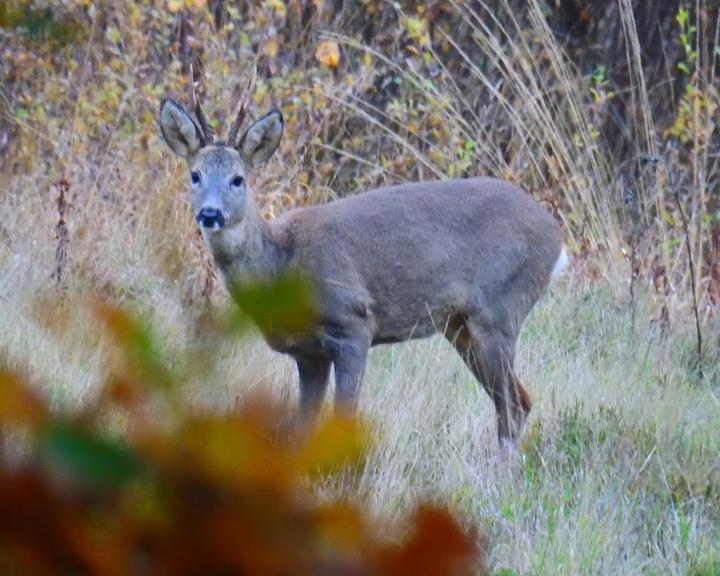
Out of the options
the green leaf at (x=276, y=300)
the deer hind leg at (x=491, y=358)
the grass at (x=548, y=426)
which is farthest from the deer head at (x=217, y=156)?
the green leaf at (x=276, y=300)

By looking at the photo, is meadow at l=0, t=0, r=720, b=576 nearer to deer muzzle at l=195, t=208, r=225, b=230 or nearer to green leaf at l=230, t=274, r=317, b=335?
deer muzzle at l=195, t=208, r=225, b=230

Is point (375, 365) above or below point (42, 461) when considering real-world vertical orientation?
below

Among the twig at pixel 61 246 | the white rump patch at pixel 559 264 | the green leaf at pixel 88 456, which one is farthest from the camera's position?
the twig at pixel 61 246

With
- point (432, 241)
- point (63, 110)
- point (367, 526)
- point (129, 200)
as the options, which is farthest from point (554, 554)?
point (63, 110)

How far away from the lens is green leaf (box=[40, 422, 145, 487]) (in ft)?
3.12

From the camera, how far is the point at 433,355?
6.71 m

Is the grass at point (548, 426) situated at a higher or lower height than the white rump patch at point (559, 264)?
lower

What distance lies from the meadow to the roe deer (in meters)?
0.17

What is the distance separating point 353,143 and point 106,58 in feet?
5.26

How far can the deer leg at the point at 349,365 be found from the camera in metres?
5.96

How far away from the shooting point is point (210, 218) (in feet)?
19.6

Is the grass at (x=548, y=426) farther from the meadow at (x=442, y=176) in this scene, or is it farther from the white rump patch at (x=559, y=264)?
the white rump patch at (x=559, y=264)

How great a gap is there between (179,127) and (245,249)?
24.8 inches

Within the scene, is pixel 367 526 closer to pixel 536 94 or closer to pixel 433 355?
pixel 433 355
